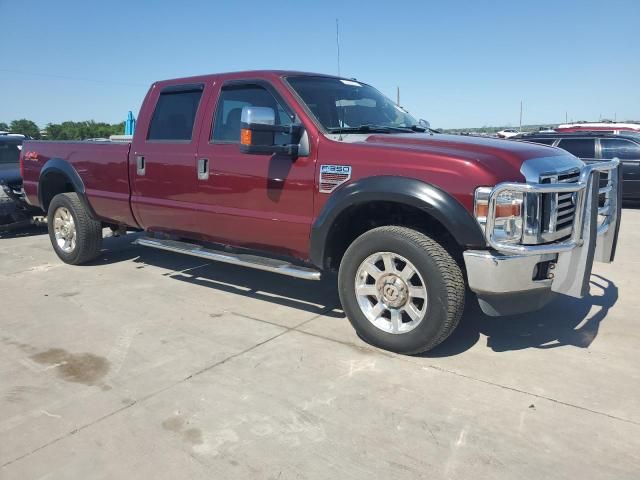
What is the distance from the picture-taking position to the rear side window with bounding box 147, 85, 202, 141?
4.94 metres

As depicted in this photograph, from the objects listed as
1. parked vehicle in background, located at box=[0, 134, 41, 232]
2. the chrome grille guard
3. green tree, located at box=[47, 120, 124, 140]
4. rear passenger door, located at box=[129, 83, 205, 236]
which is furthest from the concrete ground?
green tree, located at box=[47, 120, 124, 140]

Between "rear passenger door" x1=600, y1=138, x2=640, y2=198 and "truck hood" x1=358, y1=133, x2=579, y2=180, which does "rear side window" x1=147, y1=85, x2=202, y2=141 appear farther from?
"rear passenger door" x1=600, y1=138, x2=640, y2=198

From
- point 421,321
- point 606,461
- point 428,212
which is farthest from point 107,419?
point 606,461

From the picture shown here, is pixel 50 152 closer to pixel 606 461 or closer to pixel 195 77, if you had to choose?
pixel 195 77

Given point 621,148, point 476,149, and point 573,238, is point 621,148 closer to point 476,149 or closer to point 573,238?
point 573,238

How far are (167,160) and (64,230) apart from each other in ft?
7.23

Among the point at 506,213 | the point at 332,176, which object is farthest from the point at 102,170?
the point at 506,213

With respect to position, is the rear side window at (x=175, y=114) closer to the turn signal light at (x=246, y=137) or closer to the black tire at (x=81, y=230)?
the turn signal light at (x=246, y=137)

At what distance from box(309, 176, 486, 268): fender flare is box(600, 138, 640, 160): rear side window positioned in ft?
31.5

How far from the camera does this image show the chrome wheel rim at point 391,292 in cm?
356

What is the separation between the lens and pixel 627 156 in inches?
448

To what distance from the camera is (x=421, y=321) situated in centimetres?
351

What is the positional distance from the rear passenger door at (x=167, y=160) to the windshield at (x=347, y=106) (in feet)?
3.62

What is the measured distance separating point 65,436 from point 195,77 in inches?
135
